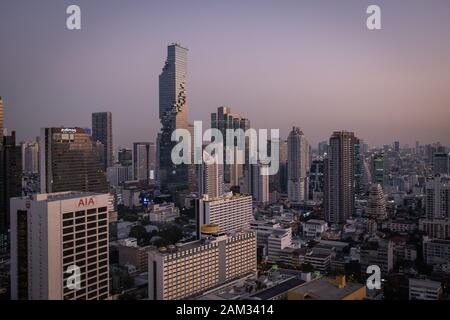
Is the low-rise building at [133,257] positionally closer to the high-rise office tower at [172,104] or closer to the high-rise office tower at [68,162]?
the high-rise office tower at [68,162]

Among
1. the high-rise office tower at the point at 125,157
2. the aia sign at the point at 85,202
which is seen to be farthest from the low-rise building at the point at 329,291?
the high-rise office tower at the point at 125,157

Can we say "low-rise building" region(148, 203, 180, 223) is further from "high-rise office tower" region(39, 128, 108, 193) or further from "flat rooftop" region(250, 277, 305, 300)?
"flat rooftop" region(250, 277, 305, 300)

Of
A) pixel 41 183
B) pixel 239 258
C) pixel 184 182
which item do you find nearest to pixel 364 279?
pixel 239 258

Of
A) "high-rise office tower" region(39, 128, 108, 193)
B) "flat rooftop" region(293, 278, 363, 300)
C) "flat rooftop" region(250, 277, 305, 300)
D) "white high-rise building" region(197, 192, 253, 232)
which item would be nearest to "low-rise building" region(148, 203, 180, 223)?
"high-rise office tower" region(39, 128, 108, 193)

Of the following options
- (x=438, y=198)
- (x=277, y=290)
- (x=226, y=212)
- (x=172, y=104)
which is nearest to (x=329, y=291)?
(x=277, y=290)

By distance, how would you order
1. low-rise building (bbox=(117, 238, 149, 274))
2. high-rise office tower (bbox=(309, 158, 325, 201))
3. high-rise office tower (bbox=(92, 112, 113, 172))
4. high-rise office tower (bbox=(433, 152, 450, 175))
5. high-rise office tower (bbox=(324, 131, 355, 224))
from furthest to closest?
high-rise office tower (bbox=(309, 158, 325, 201))
high-rise office tower (bbox=(324, 131, 355, 224))
high-rise office tower (bbox=(433, 152, 450, 175))
high-rise office tower (bbox=(92, 112, 113, 172))
low-rise building (bbox=(117, 238, 149, 274))
